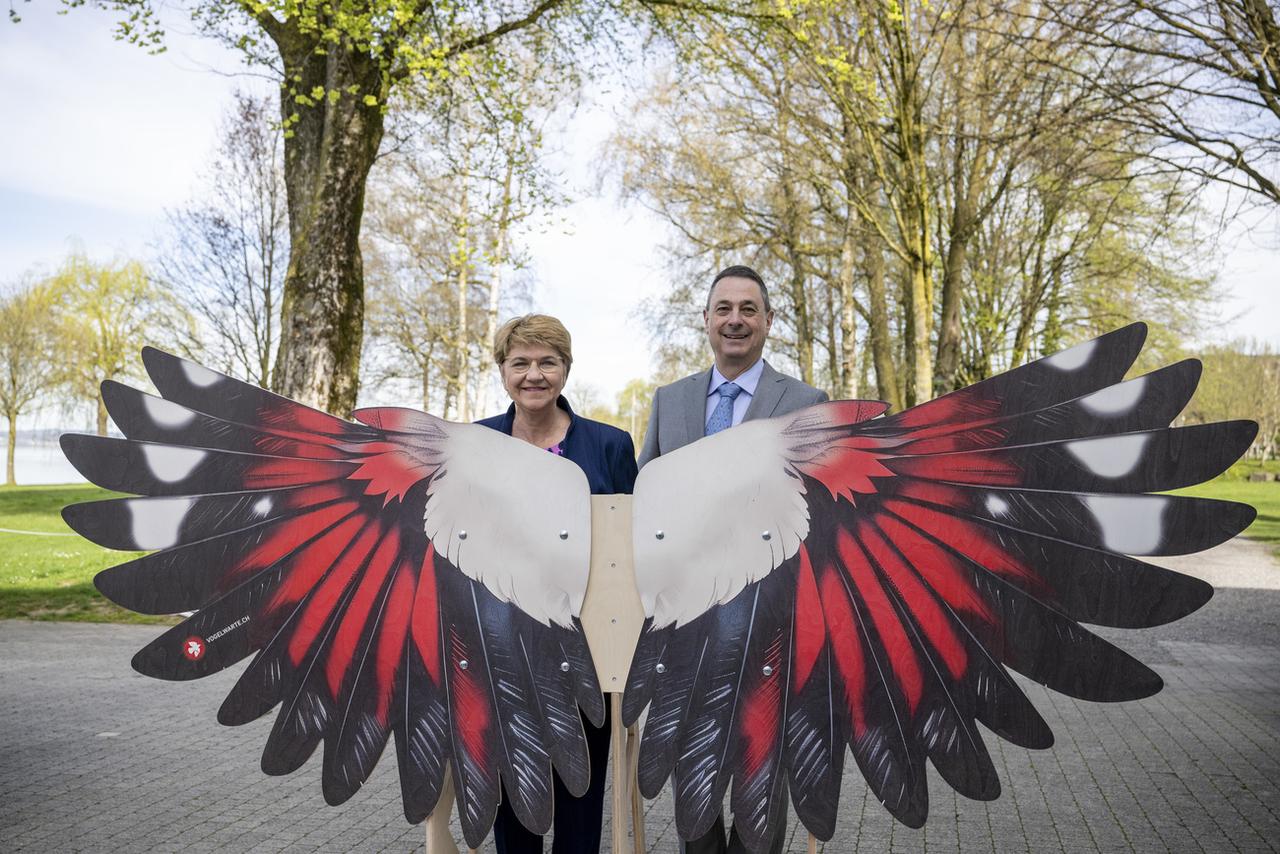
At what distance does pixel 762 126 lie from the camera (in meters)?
14.2

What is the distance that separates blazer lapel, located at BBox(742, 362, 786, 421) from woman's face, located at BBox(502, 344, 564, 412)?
571 millimetres

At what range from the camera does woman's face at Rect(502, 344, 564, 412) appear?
2855mm

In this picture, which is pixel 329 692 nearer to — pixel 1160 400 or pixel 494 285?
pixel 1160 400

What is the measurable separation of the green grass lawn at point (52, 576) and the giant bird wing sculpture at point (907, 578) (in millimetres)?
7023

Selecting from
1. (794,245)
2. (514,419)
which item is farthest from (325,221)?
(794,245)

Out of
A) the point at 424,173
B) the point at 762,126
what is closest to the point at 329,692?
the point at 762,126

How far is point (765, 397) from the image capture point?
3.03m

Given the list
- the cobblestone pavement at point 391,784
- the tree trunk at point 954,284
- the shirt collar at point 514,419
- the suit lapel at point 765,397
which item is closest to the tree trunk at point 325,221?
the cobblestone pavement at point 391,784

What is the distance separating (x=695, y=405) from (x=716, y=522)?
2.95ft

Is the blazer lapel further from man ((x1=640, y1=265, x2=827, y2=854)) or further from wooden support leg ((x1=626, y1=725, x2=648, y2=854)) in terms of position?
wooden support leg ((x1=626, y1=725, x2=648, y2=854))

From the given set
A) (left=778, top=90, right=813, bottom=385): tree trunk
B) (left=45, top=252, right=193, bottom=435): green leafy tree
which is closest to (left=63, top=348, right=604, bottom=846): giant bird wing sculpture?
(left=778, top=90, right=813, bottom=385): tree trunk

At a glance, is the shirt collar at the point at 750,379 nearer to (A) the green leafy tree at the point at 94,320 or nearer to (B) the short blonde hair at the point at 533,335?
(B) the short blonde hair at the point at 533,335

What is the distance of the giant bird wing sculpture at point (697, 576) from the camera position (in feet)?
7.11

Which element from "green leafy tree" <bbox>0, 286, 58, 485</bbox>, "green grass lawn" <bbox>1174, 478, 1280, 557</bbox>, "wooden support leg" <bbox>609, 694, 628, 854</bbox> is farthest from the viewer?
"green leafy tree" <bbox>0, 286, 58, 485</bbox>
